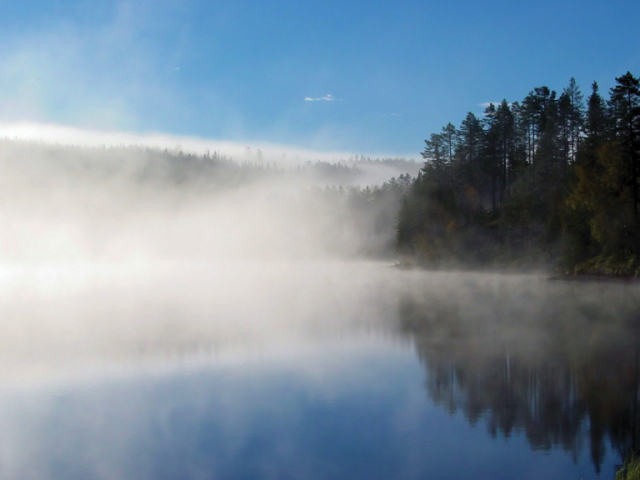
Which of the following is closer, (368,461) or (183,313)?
(368,461)

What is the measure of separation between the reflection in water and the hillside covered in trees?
1007cm

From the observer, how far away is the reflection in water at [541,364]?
14.5 metres

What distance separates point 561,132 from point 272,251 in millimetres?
121208

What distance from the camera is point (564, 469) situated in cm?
1205

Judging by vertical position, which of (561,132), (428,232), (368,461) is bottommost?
(368,461)

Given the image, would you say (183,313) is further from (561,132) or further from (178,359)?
(561,132)

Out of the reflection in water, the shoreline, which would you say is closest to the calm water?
the reflection in water

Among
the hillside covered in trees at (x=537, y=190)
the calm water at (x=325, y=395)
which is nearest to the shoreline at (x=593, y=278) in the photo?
the hillside covered in trees at (x=537, y=190)

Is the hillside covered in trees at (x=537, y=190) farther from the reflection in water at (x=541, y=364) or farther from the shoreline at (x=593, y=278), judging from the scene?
the reflection in water at (x=541, y=364)

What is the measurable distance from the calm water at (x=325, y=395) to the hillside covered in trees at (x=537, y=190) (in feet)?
55.5

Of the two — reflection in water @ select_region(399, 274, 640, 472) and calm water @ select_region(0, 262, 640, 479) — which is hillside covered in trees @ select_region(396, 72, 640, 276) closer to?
reflection in water @ select_region(399, 274, 640, 472)

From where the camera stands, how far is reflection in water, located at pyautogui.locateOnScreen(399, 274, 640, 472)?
14.5 m

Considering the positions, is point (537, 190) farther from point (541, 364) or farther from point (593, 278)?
point (541, 364)

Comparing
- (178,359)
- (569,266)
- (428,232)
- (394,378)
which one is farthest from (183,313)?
(428,232)
